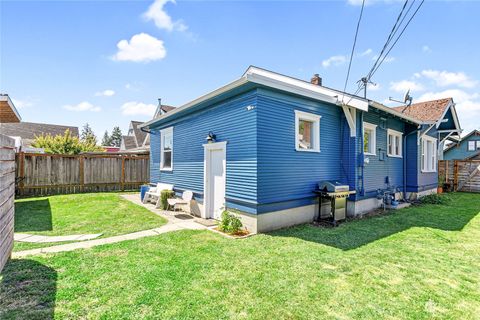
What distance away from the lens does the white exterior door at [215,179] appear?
706 centimetres

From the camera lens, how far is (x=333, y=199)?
270 inches

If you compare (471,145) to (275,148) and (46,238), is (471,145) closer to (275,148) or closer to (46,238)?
(275,148)

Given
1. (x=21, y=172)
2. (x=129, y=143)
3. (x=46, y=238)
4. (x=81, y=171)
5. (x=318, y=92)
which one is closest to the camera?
(x=46, y=238)

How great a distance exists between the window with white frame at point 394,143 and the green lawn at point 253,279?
16.6ft

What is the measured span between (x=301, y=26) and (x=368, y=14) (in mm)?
2555

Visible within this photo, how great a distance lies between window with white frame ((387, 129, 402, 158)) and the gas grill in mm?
3986

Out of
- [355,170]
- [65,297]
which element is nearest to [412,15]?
[355,170]

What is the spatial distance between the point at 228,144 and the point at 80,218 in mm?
4802

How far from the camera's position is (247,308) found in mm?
2791

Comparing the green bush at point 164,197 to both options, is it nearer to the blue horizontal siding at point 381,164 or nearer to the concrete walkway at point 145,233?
the concrete walkway at point 145,233

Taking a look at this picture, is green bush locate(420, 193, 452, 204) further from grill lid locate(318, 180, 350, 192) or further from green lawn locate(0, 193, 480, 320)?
grill lid locate(318, 180, 350, 192)

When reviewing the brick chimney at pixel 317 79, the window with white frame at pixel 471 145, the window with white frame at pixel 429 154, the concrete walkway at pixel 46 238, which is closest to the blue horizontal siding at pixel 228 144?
the concrete walkway at pixel 46 238

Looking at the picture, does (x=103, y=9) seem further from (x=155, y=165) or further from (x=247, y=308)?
(x=247, y=308)

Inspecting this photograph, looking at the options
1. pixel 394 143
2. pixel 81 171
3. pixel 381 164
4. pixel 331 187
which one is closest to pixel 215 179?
pixel 331 187
